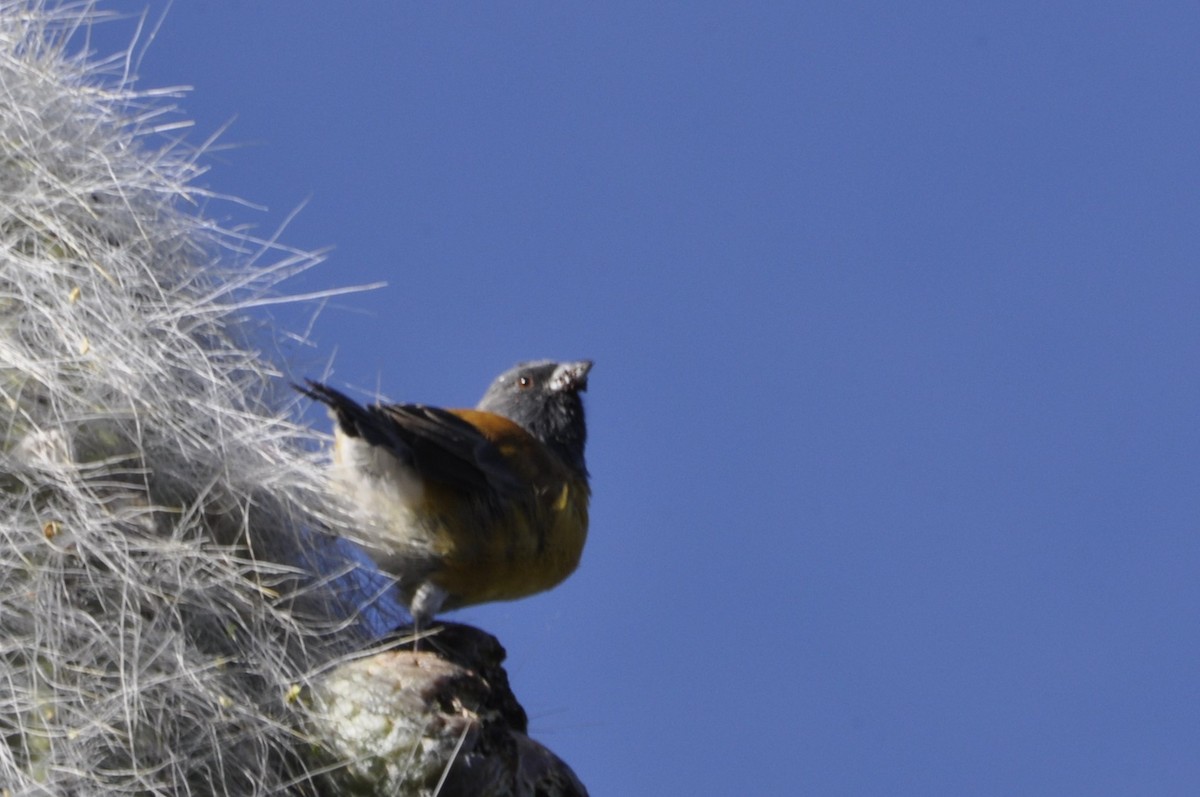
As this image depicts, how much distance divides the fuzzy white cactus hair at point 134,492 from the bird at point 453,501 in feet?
0.85

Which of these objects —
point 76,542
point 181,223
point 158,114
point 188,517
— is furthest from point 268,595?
point 158,114

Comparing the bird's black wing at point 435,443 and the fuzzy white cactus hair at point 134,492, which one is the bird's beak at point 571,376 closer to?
the bird's black wing at point 435,443

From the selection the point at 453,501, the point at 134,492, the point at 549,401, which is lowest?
the point at 134,492

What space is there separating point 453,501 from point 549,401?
962 millimetres

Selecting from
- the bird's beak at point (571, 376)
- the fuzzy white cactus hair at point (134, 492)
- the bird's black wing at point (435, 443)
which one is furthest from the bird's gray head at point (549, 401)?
the fuzzy white cactus hair at point (134, 492)

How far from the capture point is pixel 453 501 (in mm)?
3875

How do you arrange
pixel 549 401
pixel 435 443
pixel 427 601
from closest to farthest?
1. pixel 427 601
2. pixel 435 443
3. pixel 549 401

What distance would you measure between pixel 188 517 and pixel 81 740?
479mm

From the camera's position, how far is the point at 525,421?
477 cm

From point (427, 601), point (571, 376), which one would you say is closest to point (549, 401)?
point (571, 376)

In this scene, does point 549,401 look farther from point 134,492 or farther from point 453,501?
point 134,492

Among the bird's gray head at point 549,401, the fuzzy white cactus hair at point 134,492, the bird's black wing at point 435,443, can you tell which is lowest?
the fuzzy white cactus hair at point 134,492

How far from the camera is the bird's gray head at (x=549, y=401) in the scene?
4.76 m

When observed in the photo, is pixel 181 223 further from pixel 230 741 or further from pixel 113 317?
pixel 230 741
